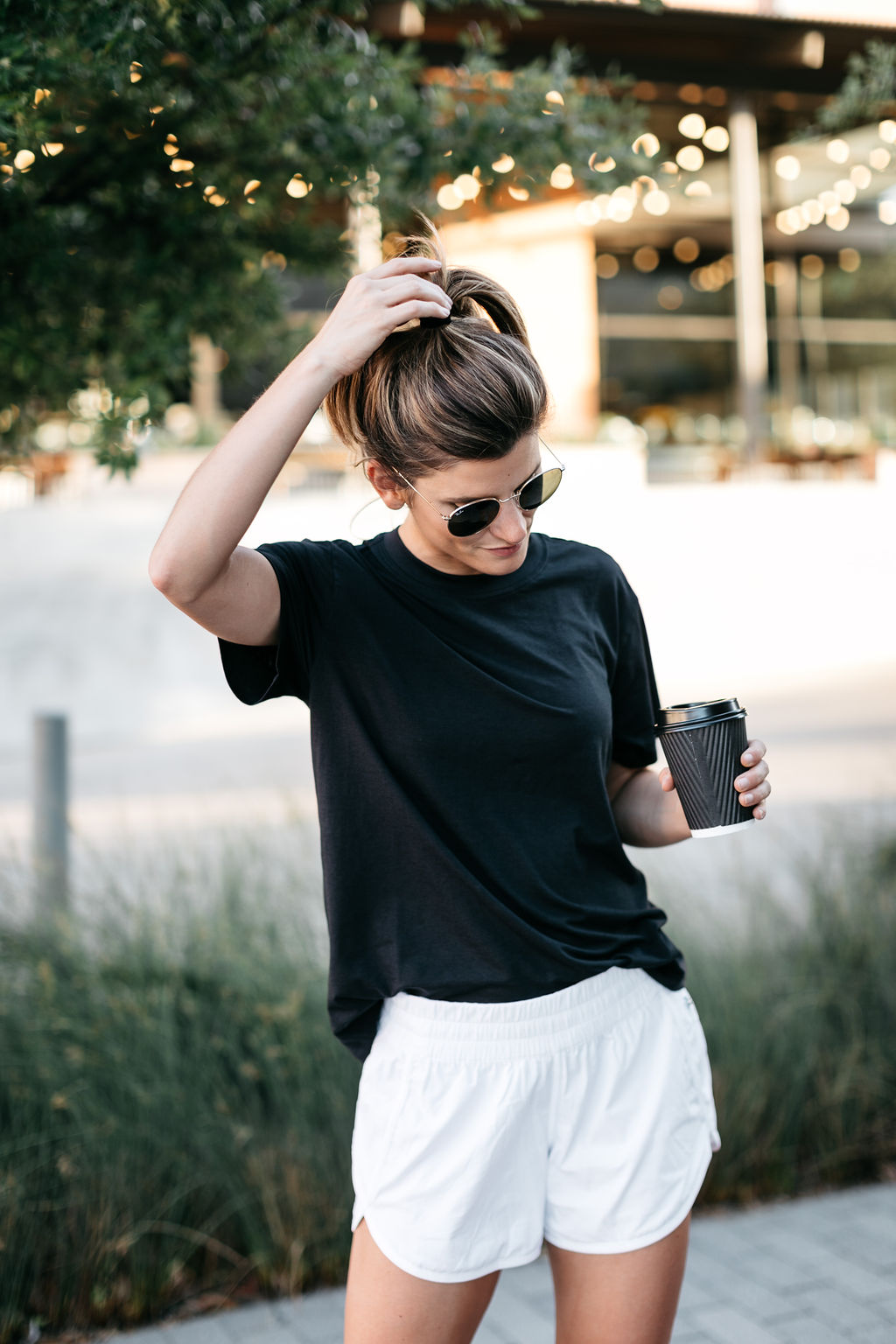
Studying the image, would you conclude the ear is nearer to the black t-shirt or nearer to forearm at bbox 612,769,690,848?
the black t-shirt

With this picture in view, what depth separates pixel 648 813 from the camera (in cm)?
197

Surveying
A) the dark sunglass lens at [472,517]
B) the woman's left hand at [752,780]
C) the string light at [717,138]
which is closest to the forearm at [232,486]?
the dark sunglass lens at [472,517]

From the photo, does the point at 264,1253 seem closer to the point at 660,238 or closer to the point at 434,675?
the point at 434,675

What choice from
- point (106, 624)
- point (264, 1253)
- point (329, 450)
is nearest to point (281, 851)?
point (264, 1253)

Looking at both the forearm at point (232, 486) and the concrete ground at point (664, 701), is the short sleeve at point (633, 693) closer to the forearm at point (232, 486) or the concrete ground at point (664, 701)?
the forearm at point (232, 486)

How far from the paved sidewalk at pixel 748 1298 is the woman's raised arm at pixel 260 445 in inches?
81.0

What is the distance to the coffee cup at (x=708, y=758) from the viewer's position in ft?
5.57

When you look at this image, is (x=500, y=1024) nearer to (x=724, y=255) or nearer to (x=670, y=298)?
(x=670, y=298)

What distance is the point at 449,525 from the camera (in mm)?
1672

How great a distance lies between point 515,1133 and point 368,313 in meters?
1.07

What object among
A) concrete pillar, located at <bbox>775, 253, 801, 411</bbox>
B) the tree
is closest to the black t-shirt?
the tree

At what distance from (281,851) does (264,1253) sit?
1298 mm

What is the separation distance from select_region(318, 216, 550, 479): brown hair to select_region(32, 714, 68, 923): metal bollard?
94.6 inches

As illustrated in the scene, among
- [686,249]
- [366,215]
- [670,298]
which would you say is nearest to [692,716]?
[366,215]
